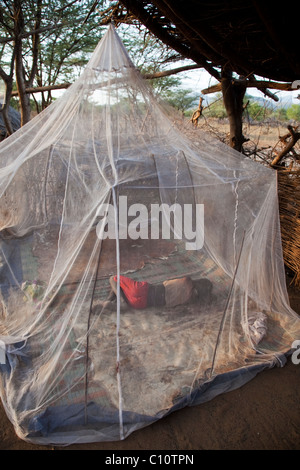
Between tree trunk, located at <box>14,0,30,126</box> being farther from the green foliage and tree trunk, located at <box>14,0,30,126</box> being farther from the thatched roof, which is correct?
the green foliage

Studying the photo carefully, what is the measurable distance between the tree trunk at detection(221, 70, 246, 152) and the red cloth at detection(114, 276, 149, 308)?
90.4 inches

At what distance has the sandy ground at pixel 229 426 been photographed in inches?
67.3

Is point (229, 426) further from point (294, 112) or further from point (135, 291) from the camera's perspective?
point (294, 112)

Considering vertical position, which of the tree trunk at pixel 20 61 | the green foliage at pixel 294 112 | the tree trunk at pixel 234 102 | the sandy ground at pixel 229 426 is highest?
the green foliage at pixel 294 112

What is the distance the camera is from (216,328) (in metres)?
2.40

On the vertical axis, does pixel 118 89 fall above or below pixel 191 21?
below

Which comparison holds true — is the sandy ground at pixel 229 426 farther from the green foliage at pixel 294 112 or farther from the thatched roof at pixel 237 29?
the green foliage at pixel 294 112

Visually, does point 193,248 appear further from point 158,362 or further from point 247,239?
point 158,362

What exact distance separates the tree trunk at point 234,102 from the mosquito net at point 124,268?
3.51 feet

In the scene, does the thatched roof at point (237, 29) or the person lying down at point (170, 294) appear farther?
the person lying down at point (170, 294)

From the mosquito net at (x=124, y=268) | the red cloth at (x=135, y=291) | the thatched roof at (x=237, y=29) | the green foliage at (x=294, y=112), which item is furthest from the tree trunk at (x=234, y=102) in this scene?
the green foliage at (x=294, y=112)

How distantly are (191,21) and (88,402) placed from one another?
8.19ft
